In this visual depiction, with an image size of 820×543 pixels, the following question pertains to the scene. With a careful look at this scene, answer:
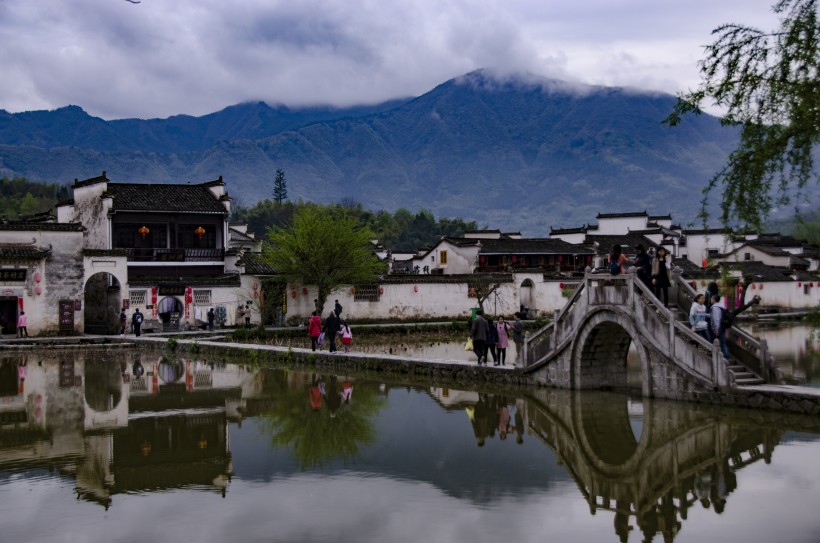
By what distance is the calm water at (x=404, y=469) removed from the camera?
1059 cm

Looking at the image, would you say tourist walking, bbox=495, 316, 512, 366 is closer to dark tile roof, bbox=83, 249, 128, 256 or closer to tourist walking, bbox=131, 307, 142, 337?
tourist walking, bbox=131, 307, 142, 337

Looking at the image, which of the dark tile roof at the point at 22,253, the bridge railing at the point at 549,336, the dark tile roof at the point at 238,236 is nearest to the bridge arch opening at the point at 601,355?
the bridge railing at the point at 549,336

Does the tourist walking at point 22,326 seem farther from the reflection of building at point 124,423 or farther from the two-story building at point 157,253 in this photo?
the reflection of building at point 124,423

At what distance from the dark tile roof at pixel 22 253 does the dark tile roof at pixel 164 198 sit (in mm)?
7273

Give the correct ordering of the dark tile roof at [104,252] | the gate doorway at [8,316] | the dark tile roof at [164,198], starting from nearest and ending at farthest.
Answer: the gate doorway at [8,316], the dark tile roof at [104,252], the dark tile roof at [164,198]

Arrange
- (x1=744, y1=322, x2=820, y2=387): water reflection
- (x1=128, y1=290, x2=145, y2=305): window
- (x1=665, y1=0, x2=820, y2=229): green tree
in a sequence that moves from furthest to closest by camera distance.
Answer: (x1=128, y1=290, x2=145, y2=305): window → (x1=744, y1=322, x2=820, y2=387): water reflection → (x1=665, y1=0, x2=820, y2=229): green tree

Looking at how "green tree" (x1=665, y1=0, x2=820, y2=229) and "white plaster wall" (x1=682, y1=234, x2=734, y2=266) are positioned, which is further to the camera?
"white plaster wall" (x1=682, y1=234, x2=734, y2=266)

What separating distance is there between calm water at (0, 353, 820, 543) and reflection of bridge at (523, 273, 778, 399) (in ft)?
2.06

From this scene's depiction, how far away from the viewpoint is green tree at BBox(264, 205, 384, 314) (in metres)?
43.2

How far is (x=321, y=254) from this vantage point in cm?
4319

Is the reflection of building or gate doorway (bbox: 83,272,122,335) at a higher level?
gate doorway (bbox: 83,272,122,335)

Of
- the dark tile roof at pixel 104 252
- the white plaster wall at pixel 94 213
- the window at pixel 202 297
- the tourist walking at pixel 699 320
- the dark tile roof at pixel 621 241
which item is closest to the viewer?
the tourist walking at pixel 699 320

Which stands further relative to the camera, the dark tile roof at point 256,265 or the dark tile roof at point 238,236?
the dark tile roof at point 238,236

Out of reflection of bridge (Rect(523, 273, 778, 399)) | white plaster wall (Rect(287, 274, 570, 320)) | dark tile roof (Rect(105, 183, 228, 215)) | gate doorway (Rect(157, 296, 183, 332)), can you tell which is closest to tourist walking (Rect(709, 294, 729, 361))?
reflection of bridge (Rect(523, 273, 778, 399))
